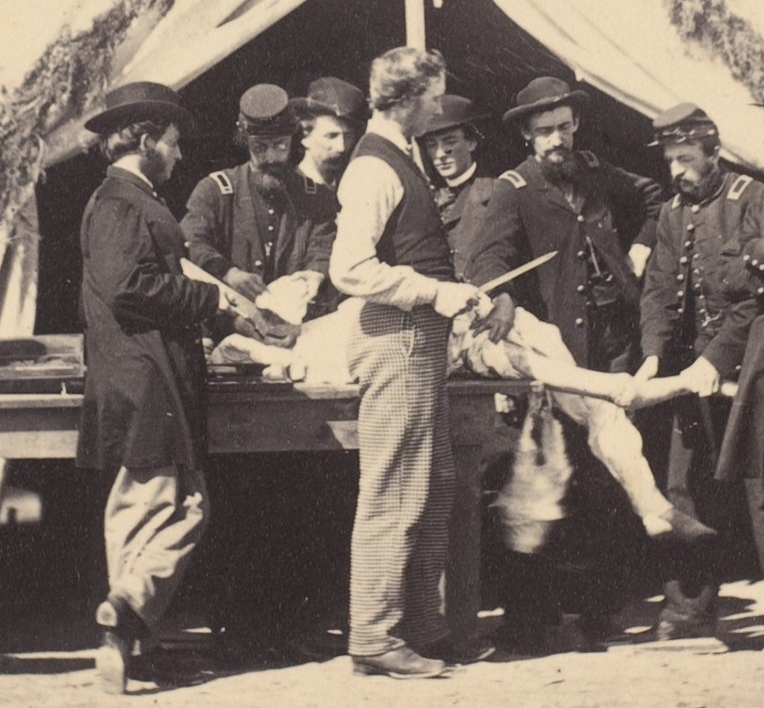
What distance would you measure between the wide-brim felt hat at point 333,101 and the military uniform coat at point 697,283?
4.67 ft

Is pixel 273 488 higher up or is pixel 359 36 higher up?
pixel 359 36

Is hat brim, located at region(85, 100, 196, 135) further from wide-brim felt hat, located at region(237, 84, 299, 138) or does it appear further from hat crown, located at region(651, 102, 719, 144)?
hat crown, located at region(651, 102, 719, 144)

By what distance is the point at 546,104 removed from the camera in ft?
23.7

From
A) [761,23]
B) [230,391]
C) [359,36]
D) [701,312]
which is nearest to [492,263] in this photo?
[701,312]

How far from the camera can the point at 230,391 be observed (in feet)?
20.6

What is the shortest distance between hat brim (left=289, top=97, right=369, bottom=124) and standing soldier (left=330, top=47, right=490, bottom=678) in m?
1.48

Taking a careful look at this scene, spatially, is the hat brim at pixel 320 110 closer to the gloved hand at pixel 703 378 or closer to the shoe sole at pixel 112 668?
the gloved hand at pixel 703 378

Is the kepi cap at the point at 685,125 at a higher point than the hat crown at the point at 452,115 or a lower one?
lower

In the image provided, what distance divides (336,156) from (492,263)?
1.02 m

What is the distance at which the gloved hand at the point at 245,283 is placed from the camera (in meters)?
7.13

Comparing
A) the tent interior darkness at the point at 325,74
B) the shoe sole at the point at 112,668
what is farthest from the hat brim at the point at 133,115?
the tent interior darkness at the point at 325,74

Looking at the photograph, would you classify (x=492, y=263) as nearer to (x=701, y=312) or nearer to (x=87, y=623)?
(x=701, y=312)

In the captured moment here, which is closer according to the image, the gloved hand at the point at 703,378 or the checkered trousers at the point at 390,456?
the checkered trousers at the point at 390,456

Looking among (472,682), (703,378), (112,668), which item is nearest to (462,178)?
(703,378)
